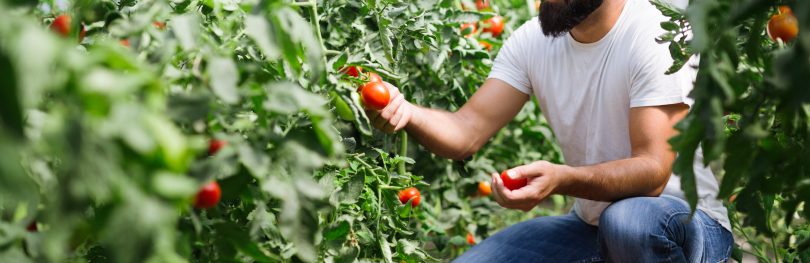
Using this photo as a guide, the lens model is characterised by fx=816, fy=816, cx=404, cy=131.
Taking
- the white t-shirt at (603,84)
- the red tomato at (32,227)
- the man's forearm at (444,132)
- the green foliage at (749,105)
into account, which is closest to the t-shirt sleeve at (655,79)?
the white t-shirt at (603,84)

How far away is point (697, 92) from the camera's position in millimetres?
929

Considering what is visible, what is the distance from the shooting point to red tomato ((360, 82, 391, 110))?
1562 mm

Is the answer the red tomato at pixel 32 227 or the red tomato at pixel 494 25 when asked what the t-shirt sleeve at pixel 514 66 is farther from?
the red tomato at pixel 32 227

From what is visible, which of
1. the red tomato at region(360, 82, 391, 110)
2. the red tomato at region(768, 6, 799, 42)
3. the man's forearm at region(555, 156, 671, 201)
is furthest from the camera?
the man's forearm at region(555, 156, 671, 201)

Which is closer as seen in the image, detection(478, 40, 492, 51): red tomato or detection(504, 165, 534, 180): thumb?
detection(504, 165, 534, 180): thumb

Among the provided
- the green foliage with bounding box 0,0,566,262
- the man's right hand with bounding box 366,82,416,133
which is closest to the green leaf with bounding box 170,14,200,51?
the green foliage with bounding box 0,0,566,262

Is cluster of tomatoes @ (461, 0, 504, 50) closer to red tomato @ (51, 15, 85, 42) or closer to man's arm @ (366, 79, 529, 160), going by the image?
man's arm @ (366, 79, 529, 160)

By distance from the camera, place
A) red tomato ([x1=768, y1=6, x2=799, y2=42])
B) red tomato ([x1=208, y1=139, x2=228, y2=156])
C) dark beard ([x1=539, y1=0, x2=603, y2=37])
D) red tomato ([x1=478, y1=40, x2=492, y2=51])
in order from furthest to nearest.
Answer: red tomato ([x1=478, y1=40, x2=492, y2=51]), dark beard ([x1=539, y1=0, x2=603, y2=37]), red tomato ([x1=768, y1=6, x2=799, y2=42]), red tomato ([x1=208, y1=139, x2=228, y2=156])

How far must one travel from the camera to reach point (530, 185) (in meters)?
1.62

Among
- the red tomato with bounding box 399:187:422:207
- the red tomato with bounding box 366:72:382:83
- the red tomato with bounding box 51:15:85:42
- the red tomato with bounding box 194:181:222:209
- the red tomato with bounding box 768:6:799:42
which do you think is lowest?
the red tomato with bounding box 399:187:422:207

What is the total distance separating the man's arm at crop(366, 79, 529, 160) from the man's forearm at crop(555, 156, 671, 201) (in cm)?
35

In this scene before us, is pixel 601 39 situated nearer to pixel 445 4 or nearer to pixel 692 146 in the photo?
pixel 445 4

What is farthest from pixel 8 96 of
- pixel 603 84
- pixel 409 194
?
pixel 603 84

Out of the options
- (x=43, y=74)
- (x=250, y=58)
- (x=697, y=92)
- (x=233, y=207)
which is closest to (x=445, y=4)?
(x=250, y=58)
